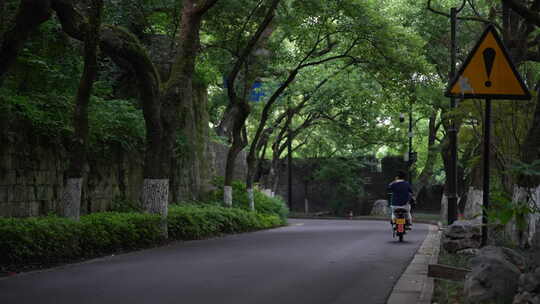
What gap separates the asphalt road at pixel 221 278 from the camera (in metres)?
8.59

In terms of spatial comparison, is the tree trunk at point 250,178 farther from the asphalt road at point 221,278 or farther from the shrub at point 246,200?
the asphalt road at point 221,278

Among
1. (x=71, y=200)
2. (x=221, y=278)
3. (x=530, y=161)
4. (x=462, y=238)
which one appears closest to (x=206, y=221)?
(x=71, y=200)

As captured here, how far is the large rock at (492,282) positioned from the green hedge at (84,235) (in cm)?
706

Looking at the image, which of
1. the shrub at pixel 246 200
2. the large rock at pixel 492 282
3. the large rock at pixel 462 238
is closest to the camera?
the large rock at pixel 492 282

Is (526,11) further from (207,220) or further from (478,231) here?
(207,220)

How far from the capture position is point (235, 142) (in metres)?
26.8

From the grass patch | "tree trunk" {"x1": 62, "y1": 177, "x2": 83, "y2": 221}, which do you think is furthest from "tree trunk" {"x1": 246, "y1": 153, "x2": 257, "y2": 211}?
the grass patch

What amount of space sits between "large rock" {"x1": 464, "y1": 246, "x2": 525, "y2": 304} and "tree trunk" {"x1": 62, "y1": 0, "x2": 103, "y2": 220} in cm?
838

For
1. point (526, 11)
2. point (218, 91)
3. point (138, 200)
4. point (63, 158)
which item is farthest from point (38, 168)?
point (218, 91)

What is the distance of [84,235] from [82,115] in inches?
88.1

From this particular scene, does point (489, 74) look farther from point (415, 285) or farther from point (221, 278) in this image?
point (221, 278)

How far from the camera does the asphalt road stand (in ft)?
28.2

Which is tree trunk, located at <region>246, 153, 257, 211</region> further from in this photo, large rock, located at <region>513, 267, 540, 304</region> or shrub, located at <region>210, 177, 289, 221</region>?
large rock, located at <region>513, 267, 540, 304</region>

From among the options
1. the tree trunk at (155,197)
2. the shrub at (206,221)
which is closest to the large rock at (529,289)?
the tree trunk at (155,197)
